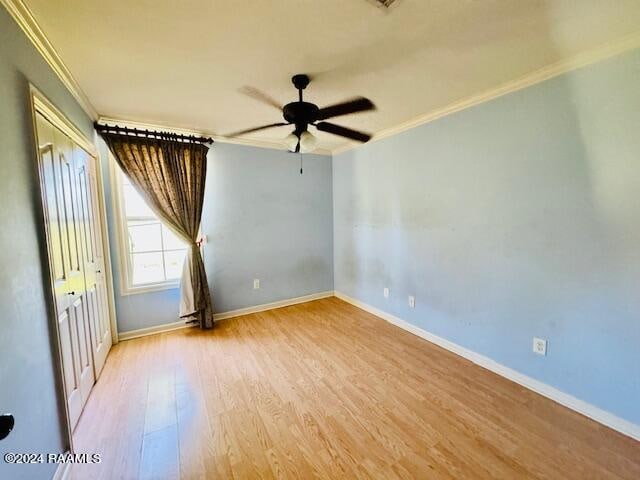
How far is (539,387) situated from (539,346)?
12.3 inches

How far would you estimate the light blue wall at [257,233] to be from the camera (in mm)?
3236

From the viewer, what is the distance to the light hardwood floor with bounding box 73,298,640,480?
151 centimetres

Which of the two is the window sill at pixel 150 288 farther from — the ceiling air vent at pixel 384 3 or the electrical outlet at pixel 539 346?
the electrical outlet at pixel 539 346

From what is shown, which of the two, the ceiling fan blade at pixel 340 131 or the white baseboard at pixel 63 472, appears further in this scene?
the ceiling fan blade at pixel 340 131

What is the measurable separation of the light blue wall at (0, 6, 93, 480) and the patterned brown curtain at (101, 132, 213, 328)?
4.46 ft

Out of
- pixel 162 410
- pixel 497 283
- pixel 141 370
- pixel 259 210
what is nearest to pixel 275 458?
pixel 162 410

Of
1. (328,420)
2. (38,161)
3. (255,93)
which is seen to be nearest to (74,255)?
(38,161)

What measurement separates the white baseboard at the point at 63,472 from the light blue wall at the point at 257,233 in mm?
1741

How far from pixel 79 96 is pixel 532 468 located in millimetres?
3933

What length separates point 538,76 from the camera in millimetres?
1970

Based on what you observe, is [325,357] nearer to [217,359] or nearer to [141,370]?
[217,359]

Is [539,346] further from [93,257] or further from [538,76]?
[93,257]

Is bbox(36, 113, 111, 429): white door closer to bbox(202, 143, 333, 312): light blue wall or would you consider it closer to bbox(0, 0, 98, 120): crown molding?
bbox(0, 0, 98, 120): crown molding


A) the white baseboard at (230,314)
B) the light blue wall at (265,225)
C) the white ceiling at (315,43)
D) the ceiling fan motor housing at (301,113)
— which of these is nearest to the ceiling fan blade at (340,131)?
the ceiling fan motor housing at (301,113)
